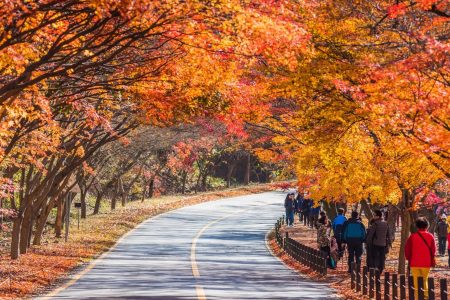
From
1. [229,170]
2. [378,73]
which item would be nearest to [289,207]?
[378,73]

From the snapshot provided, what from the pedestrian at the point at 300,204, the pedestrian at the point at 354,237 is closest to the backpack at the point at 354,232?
the pedestrian at the point at 354,237

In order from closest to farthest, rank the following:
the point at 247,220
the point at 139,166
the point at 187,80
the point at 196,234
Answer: the point at 187,80
the point at 196,234
the point at 247,220
the point at 139,166

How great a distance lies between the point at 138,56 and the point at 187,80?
1.29 metres

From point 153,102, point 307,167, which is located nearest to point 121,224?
point 307,167

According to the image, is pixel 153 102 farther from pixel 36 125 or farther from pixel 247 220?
pixel 247 220

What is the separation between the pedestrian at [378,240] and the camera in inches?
907

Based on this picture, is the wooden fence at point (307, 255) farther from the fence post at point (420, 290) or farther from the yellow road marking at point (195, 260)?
the fence post at point (420, 290)

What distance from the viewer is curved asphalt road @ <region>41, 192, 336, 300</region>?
66.6ft

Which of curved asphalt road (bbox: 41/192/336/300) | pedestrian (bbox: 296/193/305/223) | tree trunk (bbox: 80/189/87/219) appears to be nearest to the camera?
curved asphalt road (bbox: 41/192/336/300)

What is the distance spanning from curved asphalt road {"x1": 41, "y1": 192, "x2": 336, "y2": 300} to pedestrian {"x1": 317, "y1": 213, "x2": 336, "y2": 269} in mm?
1209

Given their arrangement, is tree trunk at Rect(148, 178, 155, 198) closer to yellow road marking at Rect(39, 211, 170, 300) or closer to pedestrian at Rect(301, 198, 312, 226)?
pedestrian at Rect(301, 198, 312, 226)

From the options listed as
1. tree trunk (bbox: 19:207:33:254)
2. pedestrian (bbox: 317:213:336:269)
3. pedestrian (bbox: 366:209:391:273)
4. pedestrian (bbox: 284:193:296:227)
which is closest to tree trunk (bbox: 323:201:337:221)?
pedestrian (bbox: 284:193:296:227)

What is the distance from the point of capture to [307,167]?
2878 cm

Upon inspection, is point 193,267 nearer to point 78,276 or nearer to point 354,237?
point 78,276
